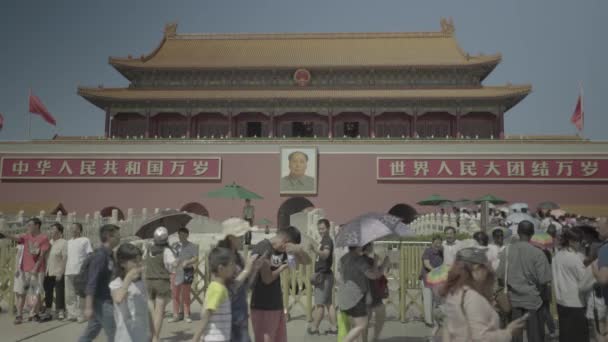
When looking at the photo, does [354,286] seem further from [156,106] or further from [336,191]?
[156,106]

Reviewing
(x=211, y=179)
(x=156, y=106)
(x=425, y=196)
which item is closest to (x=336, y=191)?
(x=425, y=196)

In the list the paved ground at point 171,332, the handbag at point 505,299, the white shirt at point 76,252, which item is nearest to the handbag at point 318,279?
the paved ground at point 171,332

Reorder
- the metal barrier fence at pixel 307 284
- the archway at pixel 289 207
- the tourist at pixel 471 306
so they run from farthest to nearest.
Answer: the archway at pixel 289 207, the metal barrier fence at pixel 307 284, the tourist at pixel 471 306

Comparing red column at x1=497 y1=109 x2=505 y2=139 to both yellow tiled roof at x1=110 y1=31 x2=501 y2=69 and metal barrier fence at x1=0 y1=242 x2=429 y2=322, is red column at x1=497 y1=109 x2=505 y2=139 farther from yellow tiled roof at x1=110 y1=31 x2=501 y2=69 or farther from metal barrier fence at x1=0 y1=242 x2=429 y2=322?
metal barrier fence at x1=0 y1=242 x2=429 y2=322

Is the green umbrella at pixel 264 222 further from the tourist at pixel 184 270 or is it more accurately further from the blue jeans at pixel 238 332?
the blue jeans at pixel 238 332

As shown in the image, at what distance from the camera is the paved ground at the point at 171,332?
6.68 m

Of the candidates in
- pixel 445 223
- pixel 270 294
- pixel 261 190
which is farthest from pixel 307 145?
pixel 270 294

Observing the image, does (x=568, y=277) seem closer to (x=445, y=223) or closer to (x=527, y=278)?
(x=527, y=278)

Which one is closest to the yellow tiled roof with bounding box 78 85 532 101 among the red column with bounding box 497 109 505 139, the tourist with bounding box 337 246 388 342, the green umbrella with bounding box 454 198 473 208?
the red column with bounding box 497 109 505 139

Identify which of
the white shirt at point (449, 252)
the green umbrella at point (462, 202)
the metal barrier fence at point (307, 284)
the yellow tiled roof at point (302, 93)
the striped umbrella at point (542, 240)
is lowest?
the metal barrier fence at point (307, 284)

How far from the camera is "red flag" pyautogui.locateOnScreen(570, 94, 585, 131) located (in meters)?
23.2

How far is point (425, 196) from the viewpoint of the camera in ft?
70.5

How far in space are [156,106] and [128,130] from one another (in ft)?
7.70

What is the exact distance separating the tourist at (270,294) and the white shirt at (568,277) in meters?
2.81
